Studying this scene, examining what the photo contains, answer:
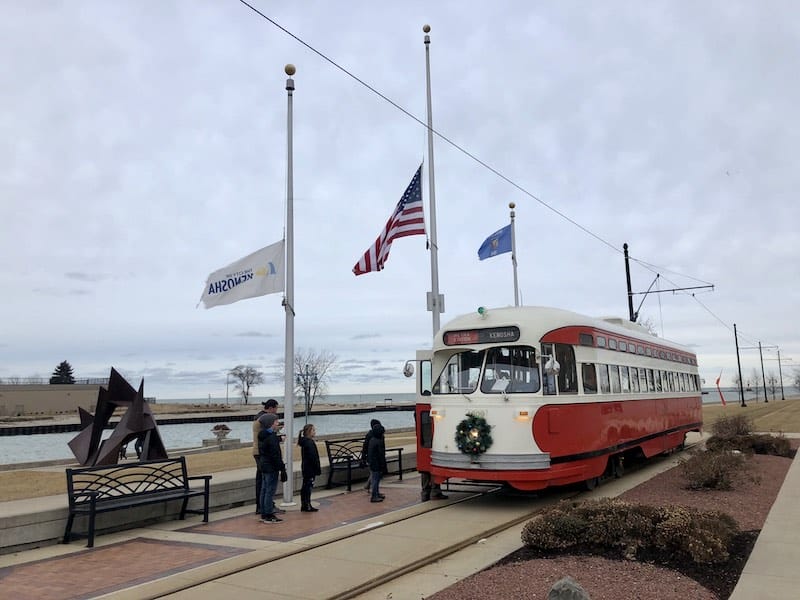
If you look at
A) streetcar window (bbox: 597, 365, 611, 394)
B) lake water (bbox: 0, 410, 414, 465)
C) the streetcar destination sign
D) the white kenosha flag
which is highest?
the white kenosha flag

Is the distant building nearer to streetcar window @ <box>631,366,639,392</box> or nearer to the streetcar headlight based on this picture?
streetcar window @ <box>631,366,639,392</box>

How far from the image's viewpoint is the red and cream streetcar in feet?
36.8

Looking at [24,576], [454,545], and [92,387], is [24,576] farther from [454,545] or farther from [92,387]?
[92,387]

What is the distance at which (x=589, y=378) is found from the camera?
12.7 metres

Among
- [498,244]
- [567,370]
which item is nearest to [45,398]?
[498,244]

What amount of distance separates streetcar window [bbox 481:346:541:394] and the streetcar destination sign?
216 mm

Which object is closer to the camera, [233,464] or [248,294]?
[248,294]

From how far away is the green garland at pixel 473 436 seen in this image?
1122 cm

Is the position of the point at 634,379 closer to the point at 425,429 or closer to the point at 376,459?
the point at 425,429

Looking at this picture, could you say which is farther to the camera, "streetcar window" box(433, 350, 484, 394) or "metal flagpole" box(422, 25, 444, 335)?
"metal flagpole" box(422, 25, 444, 335)

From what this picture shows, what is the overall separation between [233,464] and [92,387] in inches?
3881

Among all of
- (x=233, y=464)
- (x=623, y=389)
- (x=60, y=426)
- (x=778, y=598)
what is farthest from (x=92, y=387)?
(x=778, y=598)

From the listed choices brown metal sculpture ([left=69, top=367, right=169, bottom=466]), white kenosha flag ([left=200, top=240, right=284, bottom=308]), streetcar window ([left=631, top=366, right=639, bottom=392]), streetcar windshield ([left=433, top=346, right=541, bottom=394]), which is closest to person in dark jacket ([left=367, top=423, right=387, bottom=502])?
streetcar windshield ([left=433, top=346, right=541, bottom=394])

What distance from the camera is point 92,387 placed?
104375 mm
